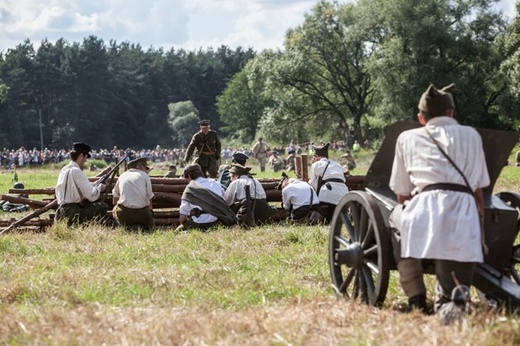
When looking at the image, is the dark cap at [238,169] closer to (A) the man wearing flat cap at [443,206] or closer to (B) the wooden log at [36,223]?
(B) the wooden log at [36,223]

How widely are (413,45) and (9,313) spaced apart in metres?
46.5

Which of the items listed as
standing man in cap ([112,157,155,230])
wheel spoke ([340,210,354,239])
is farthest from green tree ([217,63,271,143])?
wheel spoke ([340,210,354,239])

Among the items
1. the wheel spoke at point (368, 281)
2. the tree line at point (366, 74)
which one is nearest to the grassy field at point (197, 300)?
the wheel spoke at point (368, 281)

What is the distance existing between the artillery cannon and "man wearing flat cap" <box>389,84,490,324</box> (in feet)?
0.65

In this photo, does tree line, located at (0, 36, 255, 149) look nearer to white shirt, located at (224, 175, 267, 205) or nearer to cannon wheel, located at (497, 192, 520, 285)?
white shirt, located at (224, 175, 267, 205)

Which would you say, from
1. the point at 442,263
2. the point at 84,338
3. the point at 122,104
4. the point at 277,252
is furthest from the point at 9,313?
the point at 122,104

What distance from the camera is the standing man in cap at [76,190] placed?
1240 cm

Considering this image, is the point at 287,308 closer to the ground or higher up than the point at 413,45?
closer to the ground

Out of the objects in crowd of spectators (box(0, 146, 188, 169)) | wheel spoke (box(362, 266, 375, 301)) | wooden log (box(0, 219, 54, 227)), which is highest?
wheel spoke (box(362, 266, 375, 301))

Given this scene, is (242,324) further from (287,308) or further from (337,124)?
(337,124)

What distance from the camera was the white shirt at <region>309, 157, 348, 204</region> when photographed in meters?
13.8

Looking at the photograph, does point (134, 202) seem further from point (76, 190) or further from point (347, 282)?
point (347, 282)

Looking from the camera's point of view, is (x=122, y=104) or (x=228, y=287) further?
(x=122, y=104)

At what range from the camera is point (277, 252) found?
30.9 ft
